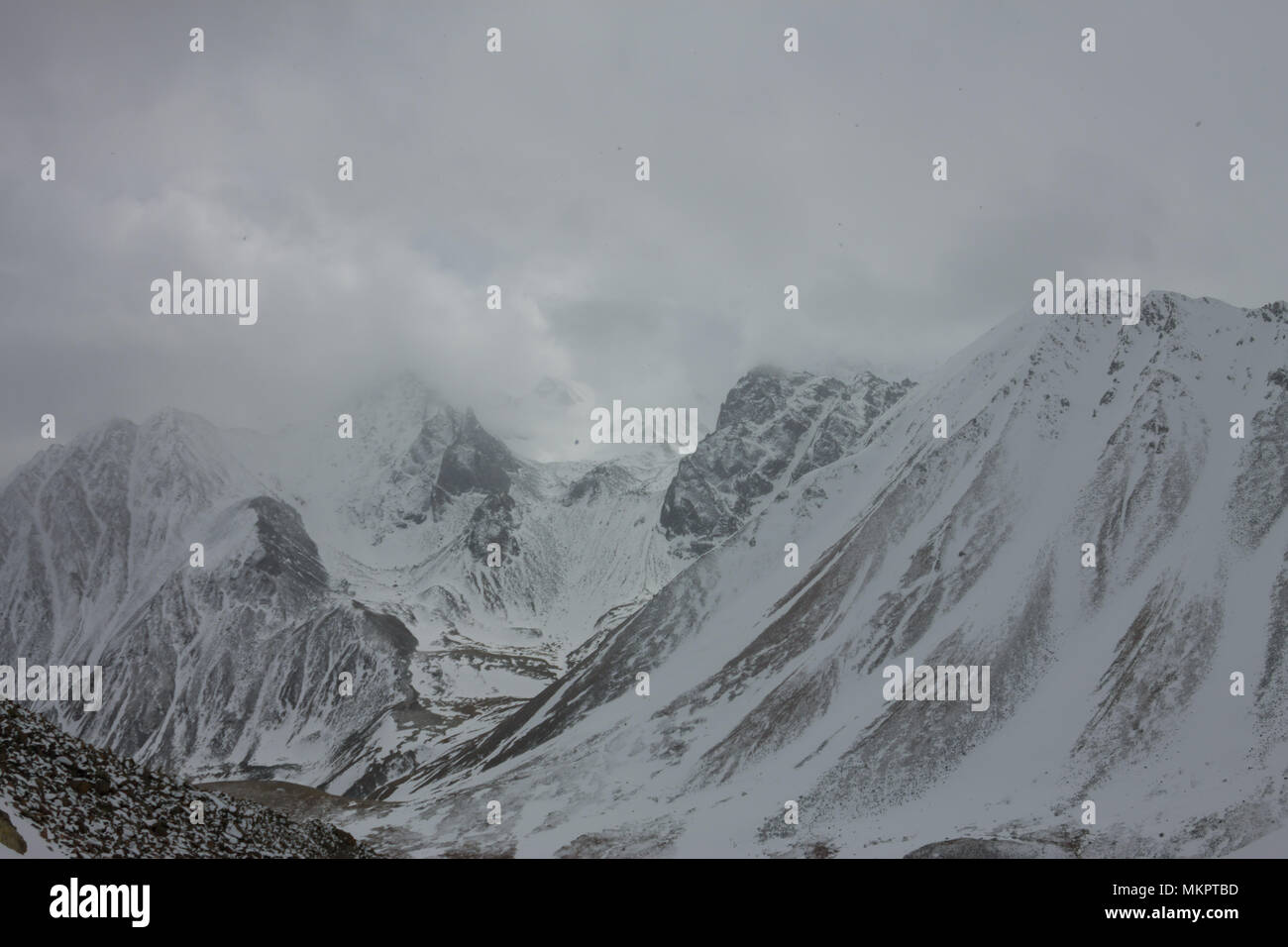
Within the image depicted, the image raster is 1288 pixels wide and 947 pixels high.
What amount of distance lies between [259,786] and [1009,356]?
432ft

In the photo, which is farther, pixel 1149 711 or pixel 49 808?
pixel 1149 711

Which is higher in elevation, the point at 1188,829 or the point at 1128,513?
the point at 1128,513

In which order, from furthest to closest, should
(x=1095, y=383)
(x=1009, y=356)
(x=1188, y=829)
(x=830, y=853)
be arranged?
(x=1009, y=356)
(x=1095, y=383)
(x=830, y=853)
(x=1188, y=829)

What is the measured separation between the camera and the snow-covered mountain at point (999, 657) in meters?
84.9

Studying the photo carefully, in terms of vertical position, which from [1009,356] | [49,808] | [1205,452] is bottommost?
[49,808]

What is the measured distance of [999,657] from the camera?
352 ft

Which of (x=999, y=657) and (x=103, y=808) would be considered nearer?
(x=103, y=808)

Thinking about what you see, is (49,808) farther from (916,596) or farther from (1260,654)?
(916,596)

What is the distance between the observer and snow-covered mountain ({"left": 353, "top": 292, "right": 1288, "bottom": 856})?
84938 millimetres

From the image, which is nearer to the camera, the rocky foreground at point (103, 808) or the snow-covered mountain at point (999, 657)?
the rocky foreground at point (103, 808)

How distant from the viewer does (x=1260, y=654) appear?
88062 millimetres

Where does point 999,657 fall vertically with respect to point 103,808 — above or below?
above

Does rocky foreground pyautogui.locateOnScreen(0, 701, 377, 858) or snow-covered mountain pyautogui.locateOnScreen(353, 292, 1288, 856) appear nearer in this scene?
rocky foreground pyautogui.locateOnScreen(0, 701, 377, 858)
